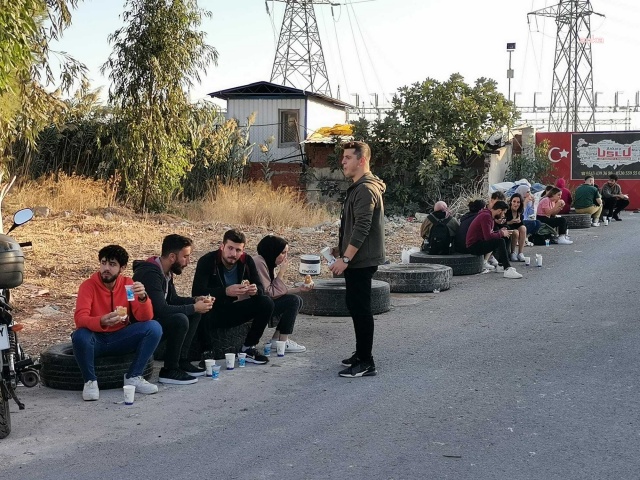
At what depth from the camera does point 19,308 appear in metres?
10.4

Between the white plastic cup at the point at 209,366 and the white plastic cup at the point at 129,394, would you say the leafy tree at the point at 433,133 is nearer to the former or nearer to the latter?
the white plastic cup at the point at 209,366

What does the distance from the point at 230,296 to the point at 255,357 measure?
618 millimetres

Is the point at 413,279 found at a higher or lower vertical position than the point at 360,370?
higher

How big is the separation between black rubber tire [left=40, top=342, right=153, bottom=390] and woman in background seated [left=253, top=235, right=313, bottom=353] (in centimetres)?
168

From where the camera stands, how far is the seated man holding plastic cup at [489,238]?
46.4 ft

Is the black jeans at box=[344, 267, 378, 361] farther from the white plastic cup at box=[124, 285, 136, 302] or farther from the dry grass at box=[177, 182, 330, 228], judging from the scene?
the dry grass at box=[177, 182, 330, 228]

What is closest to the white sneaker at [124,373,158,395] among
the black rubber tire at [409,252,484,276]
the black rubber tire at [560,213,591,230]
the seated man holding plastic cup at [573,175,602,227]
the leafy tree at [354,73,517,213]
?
the black rubber tire at [409,252,484,276]

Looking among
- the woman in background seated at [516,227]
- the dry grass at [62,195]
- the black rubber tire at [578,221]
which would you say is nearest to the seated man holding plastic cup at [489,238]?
the woman in background seated at [516,227]

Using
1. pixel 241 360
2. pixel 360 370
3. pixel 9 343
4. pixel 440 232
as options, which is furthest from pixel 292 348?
pixel 440 232

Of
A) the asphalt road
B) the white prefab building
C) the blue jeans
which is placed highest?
the white prefab building

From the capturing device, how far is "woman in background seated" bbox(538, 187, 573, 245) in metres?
19.0

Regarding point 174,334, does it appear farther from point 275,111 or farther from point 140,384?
point 275,111

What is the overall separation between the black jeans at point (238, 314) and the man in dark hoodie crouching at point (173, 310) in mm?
372

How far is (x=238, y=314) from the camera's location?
26.6 feet
